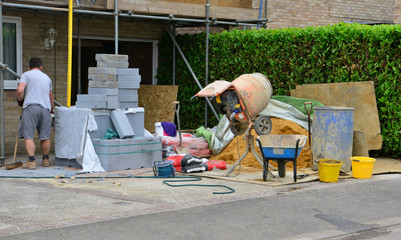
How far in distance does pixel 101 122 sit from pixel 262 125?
3056 mm

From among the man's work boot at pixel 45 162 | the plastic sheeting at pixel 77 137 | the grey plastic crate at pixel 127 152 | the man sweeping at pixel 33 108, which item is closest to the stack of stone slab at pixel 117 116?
the grey plastic crate at pixel 127 152

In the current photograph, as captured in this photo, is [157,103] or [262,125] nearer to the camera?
[262,125]

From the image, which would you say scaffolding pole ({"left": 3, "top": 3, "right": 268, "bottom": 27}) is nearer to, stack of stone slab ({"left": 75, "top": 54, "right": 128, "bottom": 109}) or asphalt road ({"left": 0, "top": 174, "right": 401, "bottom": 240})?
stack of stone slab ({"left": 75, "top": 54, "right": 128, "bottom": 109})

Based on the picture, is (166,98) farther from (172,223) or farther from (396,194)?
(172,223)

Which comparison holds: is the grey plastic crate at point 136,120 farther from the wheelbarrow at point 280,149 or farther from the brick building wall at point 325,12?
the brick building wall at point 325,12

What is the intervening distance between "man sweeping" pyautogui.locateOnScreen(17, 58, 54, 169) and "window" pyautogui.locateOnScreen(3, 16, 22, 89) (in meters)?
2.13

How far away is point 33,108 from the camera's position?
10.5 meters

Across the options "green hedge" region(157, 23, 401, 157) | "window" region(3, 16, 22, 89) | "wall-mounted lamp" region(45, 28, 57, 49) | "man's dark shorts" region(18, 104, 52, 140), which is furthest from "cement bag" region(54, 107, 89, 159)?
"green hedge" region(157, 23, 401, 157)

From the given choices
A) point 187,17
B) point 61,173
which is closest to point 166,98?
point 187,17

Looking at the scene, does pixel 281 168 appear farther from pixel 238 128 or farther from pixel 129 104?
pixel 129 104

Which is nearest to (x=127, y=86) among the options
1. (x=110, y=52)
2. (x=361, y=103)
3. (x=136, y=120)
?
(x=136, y=120)

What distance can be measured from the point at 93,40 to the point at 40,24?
1.79m

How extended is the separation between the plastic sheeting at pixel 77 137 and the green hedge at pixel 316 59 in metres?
4.31

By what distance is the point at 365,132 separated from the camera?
36.9 ft
